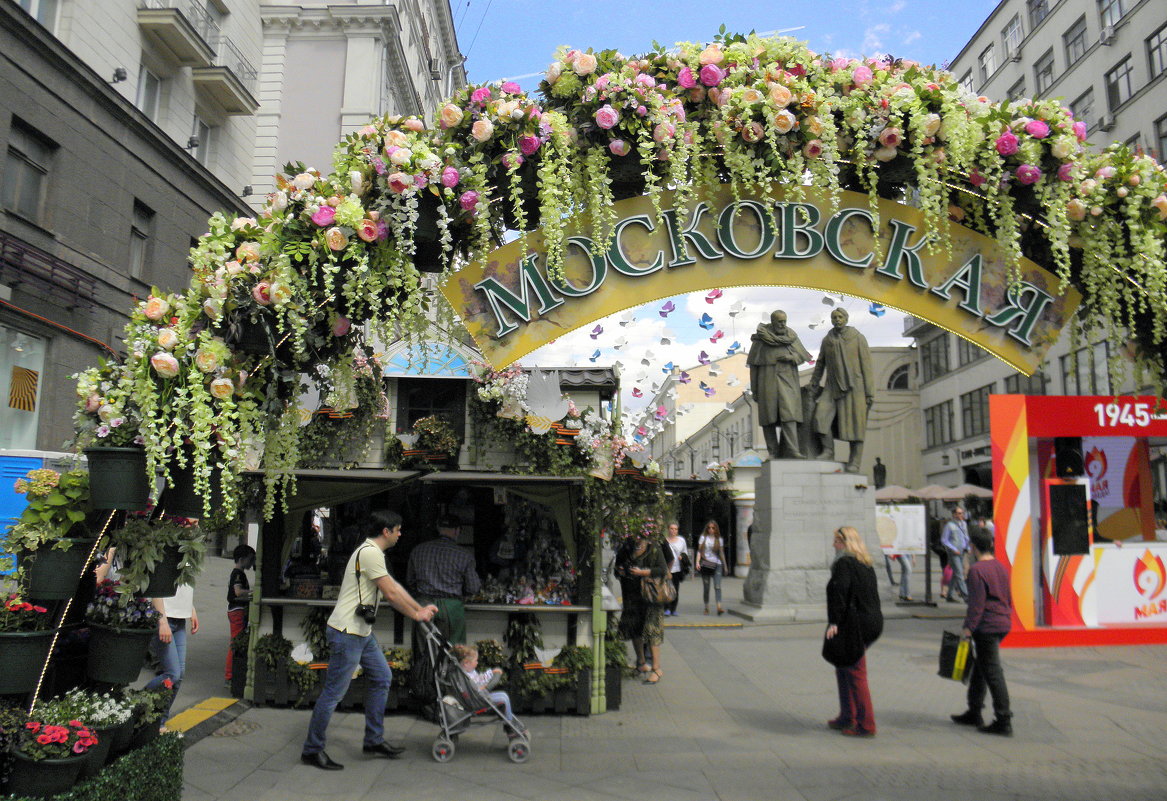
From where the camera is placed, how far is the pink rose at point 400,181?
4730 mm

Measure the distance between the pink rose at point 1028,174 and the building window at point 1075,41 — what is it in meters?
35.7

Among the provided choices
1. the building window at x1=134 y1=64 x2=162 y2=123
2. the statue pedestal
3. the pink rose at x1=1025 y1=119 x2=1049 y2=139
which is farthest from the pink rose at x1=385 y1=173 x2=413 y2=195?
the building window at x1=134 y1=64 x2=162 y2=123

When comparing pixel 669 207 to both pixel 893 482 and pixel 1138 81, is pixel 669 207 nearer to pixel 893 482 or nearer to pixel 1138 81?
pixel 1138 81

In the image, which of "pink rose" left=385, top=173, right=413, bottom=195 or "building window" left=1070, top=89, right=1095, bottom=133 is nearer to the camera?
"pink rose" left=385, top=173, right=413, bottom=195

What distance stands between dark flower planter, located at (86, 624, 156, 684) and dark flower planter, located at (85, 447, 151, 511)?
0.66 m

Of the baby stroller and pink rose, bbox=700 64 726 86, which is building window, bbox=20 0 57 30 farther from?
pink rose, bbox=700 64 726 86

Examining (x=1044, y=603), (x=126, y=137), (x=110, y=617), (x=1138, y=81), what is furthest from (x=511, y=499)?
(x=1138, y=81)

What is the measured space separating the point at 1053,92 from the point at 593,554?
38.5 meters

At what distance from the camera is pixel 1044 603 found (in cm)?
1195

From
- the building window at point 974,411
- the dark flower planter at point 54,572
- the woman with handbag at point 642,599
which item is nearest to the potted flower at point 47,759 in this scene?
the dark flower planter at point 54,572

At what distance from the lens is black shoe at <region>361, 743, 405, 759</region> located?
660cm

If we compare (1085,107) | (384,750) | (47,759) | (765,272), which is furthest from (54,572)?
(1085,107)

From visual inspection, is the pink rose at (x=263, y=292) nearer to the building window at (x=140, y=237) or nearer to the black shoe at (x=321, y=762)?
the black shoe at (x=321, y=762)

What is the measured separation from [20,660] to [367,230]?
8.76 ft
